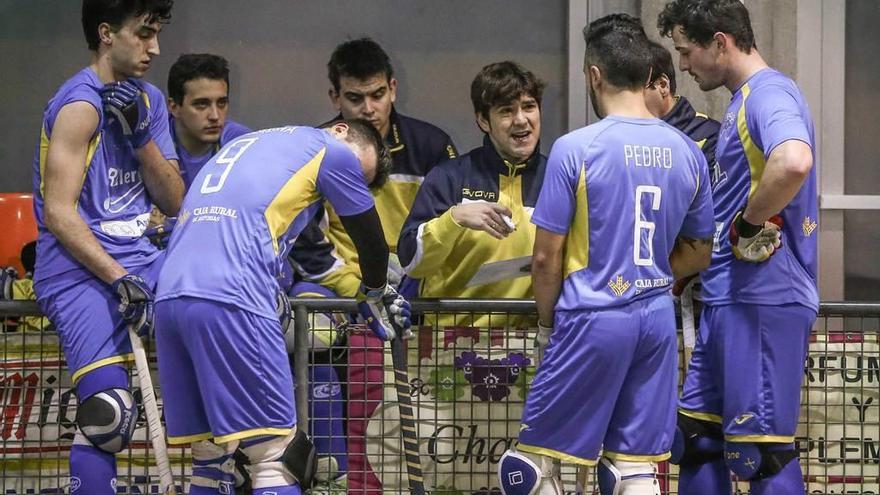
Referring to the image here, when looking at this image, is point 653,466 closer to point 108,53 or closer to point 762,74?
point 762,74

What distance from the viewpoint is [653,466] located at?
16.7ft

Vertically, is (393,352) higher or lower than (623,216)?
lower

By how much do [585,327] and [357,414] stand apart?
4.11ft

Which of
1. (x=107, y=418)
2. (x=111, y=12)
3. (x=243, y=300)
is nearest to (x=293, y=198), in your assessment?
(x=243, y=300)

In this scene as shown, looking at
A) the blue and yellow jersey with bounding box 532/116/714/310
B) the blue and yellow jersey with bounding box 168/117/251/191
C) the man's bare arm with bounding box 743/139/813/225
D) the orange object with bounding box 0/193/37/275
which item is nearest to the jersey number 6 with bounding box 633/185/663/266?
the blue and yellow jersey with bounding box 532/116/714/310

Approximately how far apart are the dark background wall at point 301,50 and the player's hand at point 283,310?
2.96m

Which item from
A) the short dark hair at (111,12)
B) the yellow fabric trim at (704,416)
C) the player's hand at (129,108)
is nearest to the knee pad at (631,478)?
the yellow fabric trim at (704,416)

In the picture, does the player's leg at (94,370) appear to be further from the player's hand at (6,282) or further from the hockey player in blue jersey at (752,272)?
the hockey player in blue jersey at (752,272)

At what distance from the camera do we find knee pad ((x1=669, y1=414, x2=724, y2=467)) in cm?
552

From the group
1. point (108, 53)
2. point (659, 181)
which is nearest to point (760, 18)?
point (659, 181)

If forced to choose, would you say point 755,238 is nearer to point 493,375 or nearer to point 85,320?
point 493,375

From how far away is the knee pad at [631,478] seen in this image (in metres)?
5.04

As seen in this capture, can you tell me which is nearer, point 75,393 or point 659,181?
point 659,181

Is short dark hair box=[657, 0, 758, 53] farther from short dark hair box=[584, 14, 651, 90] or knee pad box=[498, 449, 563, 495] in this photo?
knee pad box=[498, 449, 563, 495]
